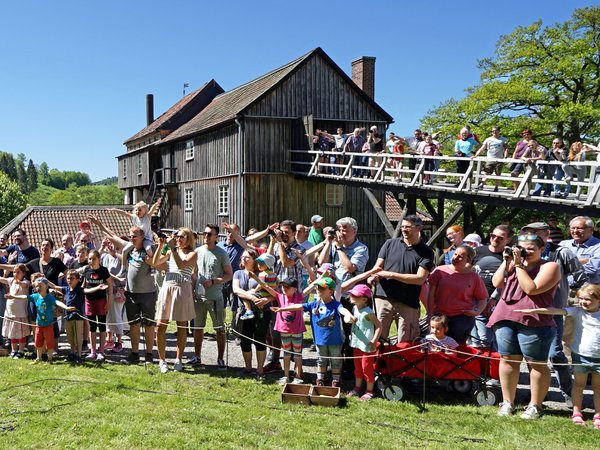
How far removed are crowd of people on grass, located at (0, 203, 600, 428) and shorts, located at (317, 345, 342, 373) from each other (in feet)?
0.09

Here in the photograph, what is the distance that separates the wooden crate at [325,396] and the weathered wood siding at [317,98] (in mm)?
16681

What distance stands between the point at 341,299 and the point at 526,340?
2.45m

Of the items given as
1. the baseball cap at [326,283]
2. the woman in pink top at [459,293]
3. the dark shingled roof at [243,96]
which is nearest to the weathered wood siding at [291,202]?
the dark shingled roof at [243,96]

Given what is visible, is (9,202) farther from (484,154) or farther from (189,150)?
(484,154)

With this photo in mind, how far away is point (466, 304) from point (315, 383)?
2.23 metres

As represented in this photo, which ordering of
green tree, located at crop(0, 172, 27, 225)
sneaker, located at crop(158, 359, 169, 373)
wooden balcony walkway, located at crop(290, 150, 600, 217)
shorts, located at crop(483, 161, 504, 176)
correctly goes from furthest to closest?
green tree, located at crop(0, 172, 27, 225)
shorts, located at crop(483, 161, 504, 176)
wooden balcony walkway, located at crop(290, 150, 600, 217)
sneaker, located at crop(158, 359, 169, 373)

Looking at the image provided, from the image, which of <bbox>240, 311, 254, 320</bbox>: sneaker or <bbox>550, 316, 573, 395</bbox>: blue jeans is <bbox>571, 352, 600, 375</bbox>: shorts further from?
<bbox>240, 311, 254, 320</bbox>: sneaker

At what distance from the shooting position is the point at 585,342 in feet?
17.5

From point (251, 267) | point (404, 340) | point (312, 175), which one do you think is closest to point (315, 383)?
point (404, 340)

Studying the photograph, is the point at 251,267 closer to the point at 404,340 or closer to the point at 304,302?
the point at 304,302

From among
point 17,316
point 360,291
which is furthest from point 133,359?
point 360,291

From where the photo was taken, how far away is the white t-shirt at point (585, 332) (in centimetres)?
527

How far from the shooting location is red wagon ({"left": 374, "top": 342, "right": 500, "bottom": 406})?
596 cm

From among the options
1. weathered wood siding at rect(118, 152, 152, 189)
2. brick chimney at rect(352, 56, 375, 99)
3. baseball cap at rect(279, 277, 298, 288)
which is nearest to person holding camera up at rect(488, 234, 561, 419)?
baseball cap at rect(279, 277, 298, 288)
